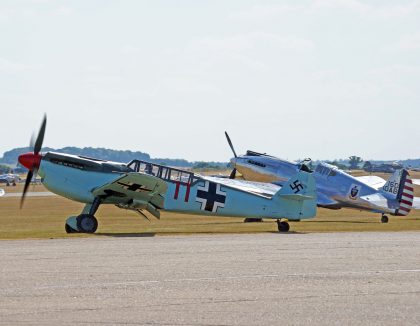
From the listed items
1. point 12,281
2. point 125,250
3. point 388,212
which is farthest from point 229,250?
point 388,212

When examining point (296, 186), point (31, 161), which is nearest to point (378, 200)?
point (296, 186)

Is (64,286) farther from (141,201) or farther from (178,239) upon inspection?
A: (141,201)

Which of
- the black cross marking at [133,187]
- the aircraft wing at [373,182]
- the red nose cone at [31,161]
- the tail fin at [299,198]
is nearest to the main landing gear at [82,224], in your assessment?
the black cross marking at [133,187]

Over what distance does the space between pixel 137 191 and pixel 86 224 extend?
1754 millimetres

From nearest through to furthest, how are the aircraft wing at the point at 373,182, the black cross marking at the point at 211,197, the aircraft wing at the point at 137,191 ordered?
1. the aircraft wing at the point at 137,191
2. the black cross marking at the point at 211,197
3. the aircraft wing at the point at 373,182

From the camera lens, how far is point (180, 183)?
2555 cm

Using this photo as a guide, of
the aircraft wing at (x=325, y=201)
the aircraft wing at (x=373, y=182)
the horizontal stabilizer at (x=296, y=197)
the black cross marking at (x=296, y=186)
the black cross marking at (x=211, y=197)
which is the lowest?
the aircraft wing at (x=325, y=201)

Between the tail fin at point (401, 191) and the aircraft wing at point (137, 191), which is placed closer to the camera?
the aircraft wing at point (137, 191)

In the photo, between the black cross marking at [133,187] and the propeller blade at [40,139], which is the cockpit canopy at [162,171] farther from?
the propeller blade at [40,139]

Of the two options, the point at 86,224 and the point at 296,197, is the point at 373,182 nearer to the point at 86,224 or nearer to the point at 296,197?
the point at 296,197

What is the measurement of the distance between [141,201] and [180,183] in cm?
128

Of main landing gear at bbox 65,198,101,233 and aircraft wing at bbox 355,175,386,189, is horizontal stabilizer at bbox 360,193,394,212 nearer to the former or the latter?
aircraft wing at bbox 355,175,386,189

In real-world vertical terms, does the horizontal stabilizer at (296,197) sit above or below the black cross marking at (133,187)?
above

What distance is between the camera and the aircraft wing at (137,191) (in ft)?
78.2
